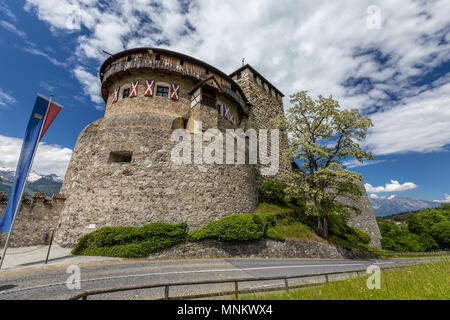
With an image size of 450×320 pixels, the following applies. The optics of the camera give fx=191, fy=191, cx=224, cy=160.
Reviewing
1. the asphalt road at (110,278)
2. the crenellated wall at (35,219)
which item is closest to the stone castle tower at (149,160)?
the crenellated wall at (35,219)

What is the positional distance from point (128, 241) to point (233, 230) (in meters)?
6.07

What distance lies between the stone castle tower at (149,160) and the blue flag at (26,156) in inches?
234

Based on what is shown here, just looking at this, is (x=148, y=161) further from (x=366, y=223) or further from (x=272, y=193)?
(x=366, y=223)

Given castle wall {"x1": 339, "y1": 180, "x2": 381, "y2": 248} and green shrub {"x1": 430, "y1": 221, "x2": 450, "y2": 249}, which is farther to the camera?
green shrub {"x1": 430, "y1": 221, "x2": 450, "y2": 249}

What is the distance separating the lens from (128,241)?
10523 mm

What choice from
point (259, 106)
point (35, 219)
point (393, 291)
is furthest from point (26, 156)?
point (259, 106)

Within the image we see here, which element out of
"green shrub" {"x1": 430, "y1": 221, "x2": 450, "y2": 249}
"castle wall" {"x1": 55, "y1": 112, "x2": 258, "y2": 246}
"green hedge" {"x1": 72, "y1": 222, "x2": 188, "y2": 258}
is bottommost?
"green shrub" {"x1": 430, "y1": 221, "x2": 450, "y2": 249}

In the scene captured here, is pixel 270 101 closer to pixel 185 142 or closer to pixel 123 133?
pixel 185 142

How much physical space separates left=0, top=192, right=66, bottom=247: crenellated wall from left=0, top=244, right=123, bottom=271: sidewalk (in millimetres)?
953

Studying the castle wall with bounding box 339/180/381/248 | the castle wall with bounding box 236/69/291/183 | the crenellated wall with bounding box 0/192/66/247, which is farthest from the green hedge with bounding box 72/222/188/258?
the castle wall with bounding box 339/180/381/248

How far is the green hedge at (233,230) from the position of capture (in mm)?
11828

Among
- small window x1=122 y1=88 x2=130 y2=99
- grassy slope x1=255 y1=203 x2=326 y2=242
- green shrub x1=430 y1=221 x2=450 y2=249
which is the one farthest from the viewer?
green shrub x1=430 y1=221 x2=450 y2=249

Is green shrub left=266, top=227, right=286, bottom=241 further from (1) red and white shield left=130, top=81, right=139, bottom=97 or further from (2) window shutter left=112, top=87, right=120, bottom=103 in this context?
(2) window shutter left=112, top=87, right=120, bottom=103

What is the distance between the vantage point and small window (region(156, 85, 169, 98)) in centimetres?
1712
